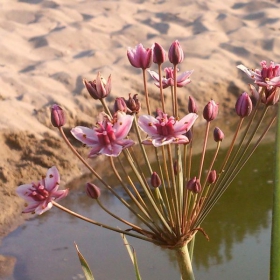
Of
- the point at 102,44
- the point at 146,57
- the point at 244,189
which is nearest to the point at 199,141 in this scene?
the point at 244,189

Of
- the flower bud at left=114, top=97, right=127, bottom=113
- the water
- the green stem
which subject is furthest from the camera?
the water

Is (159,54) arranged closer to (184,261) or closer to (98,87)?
(98,87)

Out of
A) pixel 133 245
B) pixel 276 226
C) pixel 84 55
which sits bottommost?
pixel 84 55

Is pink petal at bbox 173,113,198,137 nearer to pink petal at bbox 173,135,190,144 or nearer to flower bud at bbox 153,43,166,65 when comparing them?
pink petal at bbox 173,135,190,144

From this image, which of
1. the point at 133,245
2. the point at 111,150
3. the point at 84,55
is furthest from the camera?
the point at 84,55

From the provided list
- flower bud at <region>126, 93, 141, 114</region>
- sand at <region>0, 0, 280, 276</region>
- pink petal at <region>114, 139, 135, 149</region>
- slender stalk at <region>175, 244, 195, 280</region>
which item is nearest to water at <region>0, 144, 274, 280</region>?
sand at <region>0, 0, 280, 276</region>

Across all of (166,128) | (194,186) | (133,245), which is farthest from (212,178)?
(133,245)

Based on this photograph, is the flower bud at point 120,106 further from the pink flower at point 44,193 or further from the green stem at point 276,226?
the green stem at point 276,226

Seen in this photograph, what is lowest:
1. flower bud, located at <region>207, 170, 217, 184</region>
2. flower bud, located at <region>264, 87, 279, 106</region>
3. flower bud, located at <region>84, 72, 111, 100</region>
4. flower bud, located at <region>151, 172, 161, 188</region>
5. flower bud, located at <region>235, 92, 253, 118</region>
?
flower bud, located at <region>207, 170, 217, 184</region>
